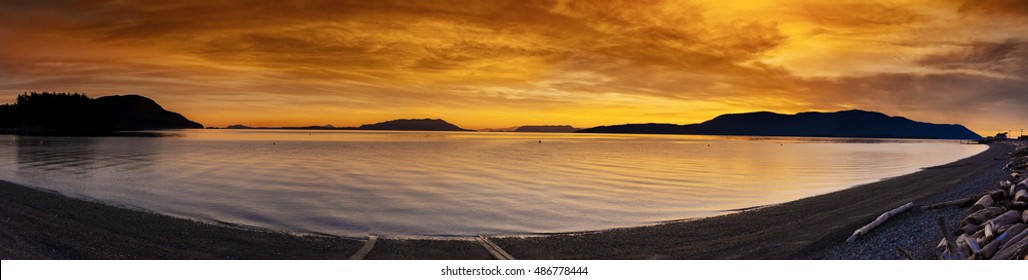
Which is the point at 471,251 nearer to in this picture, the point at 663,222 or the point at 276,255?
the point at 276,255

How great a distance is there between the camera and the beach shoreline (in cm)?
844

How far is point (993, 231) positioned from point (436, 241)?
353 inches

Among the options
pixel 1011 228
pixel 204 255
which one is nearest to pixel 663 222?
pixel 1011 228

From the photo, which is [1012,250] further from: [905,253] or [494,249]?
[494,249]

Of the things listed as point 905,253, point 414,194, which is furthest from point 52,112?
point 905,253

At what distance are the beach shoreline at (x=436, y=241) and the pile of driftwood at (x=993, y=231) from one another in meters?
0.40

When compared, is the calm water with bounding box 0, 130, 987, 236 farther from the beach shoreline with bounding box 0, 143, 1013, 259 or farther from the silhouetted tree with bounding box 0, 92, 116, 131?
the silhouetted tree with bounding box 0, 92, 116, 131

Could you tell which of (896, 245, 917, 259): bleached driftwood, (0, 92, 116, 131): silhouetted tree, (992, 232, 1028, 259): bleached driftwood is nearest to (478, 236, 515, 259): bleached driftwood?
(896, 245, 917, 259): bleached driftwood

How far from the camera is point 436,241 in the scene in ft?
37.8

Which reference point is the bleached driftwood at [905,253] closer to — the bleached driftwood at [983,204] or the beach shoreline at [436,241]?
the beach shoreline at [436,241]

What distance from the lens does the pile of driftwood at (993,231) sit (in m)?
6.26

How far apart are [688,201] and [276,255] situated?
13966 mm

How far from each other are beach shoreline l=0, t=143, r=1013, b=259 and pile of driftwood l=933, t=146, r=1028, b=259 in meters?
0.40

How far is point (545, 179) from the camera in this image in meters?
27.8
